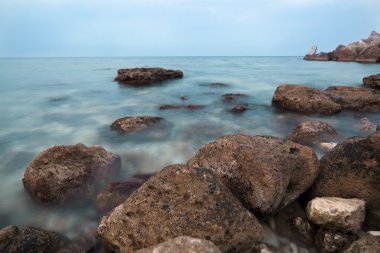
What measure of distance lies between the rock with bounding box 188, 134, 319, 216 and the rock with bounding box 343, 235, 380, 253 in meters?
1.01

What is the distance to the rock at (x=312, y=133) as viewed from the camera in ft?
25.1

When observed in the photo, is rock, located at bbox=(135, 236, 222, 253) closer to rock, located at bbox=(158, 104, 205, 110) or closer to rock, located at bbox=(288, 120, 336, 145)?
rock, located at bbox=(288, 120, 336, 145)

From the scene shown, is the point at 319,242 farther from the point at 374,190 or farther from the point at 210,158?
the point at 210,158

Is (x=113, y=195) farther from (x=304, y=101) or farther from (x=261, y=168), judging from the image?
(x=304, y=101)

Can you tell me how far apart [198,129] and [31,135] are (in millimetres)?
5192

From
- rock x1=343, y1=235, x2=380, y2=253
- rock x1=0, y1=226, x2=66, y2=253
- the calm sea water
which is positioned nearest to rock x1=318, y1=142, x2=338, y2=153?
the calm sea water

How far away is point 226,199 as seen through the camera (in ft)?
11.5

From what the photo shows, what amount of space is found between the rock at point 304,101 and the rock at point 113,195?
7.83m

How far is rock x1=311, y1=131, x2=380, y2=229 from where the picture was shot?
4.34m

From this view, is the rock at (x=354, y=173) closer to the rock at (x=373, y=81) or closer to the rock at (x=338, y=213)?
the rock at (x=338, y=213)

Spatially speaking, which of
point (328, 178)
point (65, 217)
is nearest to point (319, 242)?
point (328, 178)

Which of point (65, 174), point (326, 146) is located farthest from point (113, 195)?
point (326, 146)

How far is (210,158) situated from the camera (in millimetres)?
4625

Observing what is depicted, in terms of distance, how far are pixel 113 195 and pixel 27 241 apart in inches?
57.3
